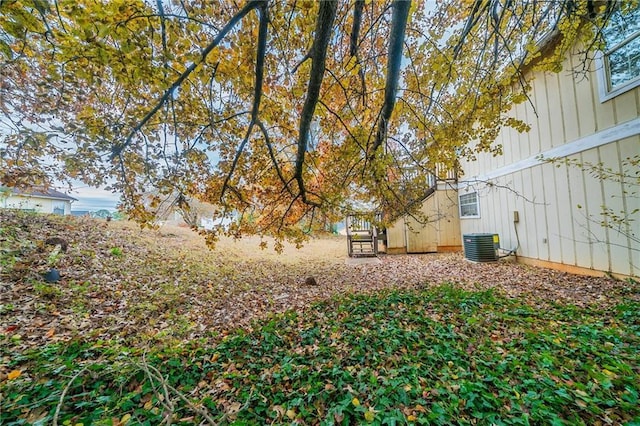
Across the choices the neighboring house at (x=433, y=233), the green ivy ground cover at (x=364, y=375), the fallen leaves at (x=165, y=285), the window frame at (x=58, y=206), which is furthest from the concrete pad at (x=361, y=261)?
the window frame at (x=58, y=206)

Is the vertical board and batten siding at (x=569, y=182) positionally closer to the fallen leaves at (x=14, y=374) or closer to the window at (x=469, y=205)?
the window at (x=469, y=205)

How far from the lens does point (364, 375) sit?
7.17ft

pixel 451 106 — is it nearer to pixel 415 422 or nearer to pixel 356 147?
pixel 356 147

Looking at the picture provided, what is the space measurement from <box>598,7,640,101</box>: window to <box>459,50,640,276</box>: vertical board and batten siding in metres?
0.16

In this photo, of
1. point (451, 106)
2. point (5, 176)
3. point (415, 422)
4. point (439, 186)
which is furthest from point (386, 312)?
point (439, 186)

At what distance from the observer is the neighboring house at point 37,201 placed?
563 centimetres

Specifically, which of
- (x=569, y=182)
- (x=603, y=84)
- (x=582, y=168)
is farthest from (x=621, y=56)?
(x=569, y=182)

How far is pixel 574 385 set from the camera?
187cm

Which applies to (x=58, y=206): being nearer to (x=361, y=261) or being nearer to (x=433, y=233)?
(x=361, y=261)

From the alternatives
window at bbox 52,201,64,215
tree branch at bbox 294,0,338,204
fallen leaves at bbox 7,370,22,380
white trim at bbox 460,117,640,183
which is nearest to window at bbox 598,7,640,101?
white trim at bbox 460,117,640,183

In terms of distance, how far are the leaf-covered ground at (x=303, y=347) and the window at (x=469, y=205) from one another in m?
3.68

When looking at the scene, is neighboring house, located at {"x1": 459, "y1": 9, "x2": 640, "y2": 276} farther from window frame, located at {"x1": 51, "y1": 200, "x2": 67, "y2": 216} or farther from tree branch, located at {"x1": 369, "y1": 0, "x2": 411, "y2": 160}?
window frame, located at {"x1": 51, "y1": 200, "x2": 67, "y2": 216}

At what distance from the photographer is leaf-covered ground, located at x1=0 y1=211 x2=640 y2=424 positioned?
1805mm

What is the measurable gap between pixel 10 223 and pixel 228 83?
227 inches
